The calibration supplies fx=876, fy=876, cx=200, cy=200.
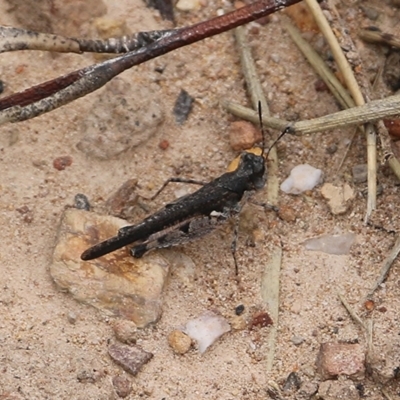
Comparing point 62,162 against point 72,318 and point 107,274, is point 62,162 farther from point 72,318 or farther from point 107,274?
point 72,318

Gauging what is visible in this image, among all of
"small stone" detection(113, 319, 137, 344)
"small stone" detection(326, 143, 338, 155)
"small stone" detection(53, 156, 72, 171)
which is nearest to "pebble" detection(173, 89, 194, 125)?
"small stone" detection(53, 156, 72, 171)

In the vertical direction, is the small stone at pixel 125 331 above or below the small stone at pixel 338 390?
below

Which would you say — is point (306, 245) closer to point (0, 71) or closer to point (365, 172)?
point (365, 172)

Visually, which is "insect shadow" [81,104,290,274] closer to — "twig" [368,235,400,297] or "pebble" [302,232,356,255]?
"pebble" [302,232,356,255]

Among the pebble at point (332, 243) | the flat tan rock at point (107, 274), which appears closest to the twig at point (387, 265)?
the pebble at point (332, 243)

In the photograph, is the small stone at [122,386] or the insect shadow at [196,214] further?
the insect shadow at [196,214]

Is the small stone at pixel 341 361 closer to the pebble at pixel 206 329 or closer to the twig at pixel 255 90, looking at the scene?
the pebble at pixel 206 329
